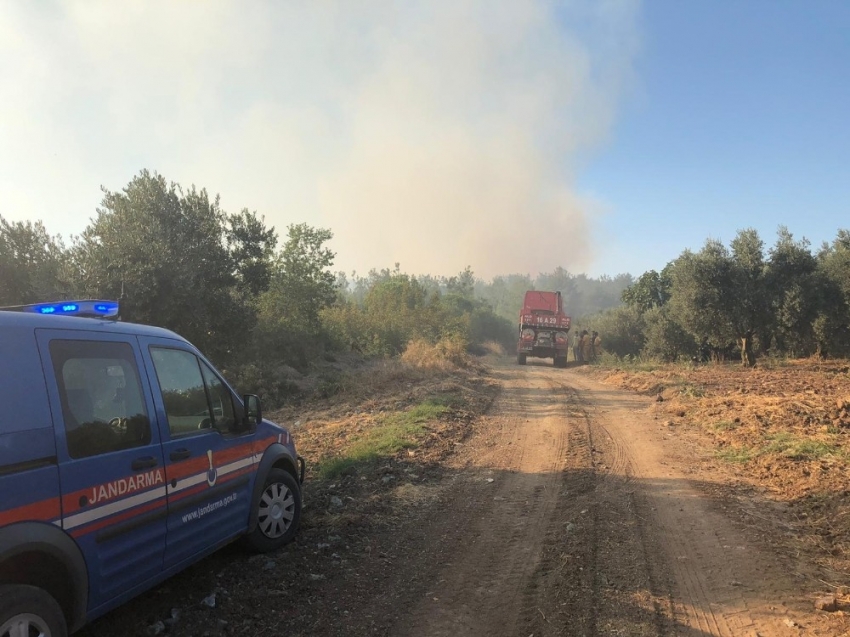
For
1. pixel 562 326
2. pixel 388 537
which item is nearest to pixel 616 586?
pixel 388 537

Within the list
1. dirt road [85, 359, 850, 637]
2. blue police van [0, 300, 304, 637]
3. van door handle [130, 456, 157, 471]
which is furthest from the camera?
dirt road [85, 359, 850, 637]

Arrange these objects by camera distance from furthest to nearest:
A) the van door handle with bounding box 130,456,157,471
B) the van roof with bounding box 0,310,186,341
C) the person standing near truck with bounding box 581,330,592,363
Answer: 1. the person standing near truck with bounding box 581,330,592,363
2. the van door handle with bounding box 130,456,157,471
3. the van roof with bounding box 0,310,186,341

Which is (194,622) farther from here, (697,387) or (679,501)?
(697,387)

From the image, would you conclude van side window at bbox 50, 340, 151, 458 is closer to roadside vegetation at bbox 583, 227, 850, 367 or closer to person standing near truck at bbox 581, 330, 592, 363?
roadside vegetation at bbox 583, 227, 850, 367

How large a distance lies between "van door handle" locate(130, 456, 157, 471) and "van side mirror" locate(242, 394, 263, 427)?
3.69ft

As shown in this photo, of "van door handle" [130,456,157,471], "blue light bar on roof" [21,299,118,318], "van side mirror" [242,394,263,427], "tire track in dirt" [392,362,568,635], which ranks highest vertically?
"blue light bar on roof" [21,299,118,318]

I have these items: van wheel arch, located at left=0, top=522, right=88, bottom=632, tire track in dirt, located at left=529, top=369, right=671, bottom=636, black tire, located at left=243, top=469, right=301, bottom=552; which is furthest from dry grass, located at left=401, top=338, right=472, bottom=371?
van wheel arch, located at left=0, top=522, right=88, bottom=632

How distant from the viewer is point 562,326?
29266mm

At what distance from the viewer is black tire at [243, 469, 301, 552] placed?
4621 millimetres

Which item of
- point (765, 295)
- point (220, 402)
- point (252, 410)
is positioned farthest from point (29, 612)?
point (765, 295)

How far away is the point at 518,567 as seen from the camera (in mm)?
4480

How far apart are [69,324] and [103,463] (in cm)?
83

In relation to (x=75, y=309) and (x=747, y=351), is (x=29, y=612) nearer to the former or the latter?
(x=75, y=309)

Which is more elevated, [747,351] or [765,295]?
[765,295]
